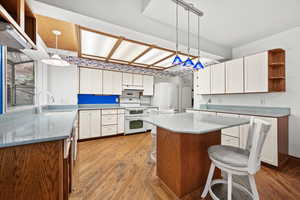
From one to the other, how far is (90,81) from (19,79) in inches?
78.2

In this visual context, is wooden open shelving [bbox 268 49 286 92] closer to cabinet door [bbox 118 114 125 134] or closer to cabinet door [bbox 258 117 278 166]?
cabinet door [bbox 258 117 278 166]

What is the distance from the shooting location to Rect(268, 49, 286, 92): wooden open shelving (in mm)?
2426

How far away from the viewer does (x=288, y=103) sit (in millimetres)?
2393

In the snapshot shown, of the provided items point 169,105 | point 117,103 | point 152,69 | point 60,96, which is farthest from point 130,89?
point 60,96

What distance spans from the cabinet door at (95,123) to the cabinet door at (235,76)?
3.64m

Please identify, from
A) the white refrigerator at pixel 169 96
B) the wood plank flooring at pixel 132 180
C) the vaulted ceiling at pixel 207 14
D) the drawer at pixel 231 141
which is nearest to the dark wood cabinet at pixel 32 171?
the wood plank flooring at pixel 132 180

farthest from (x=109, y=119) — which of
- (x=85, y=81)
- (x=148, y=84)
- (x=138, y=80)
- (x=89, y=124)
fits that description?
(x=148, y=84)

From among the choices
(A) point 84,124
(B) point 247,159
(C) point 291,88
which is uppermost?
(C) point 291,88

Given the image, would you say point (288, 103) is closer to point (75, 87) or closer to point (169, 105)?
point (169, 105)

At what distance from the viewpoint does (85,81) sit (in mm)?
3607

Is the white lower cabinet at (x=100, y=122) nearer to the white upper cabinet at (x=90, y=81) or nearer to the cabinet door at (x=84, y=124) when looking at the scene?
the cabinet door at (x=84, y=124)

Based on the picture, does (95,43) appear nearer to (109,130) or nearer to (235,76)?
(109,130)

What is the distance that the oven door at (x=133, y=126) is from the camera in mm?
3961

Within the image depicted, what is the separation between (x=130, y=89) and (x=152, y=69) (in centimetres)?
127
